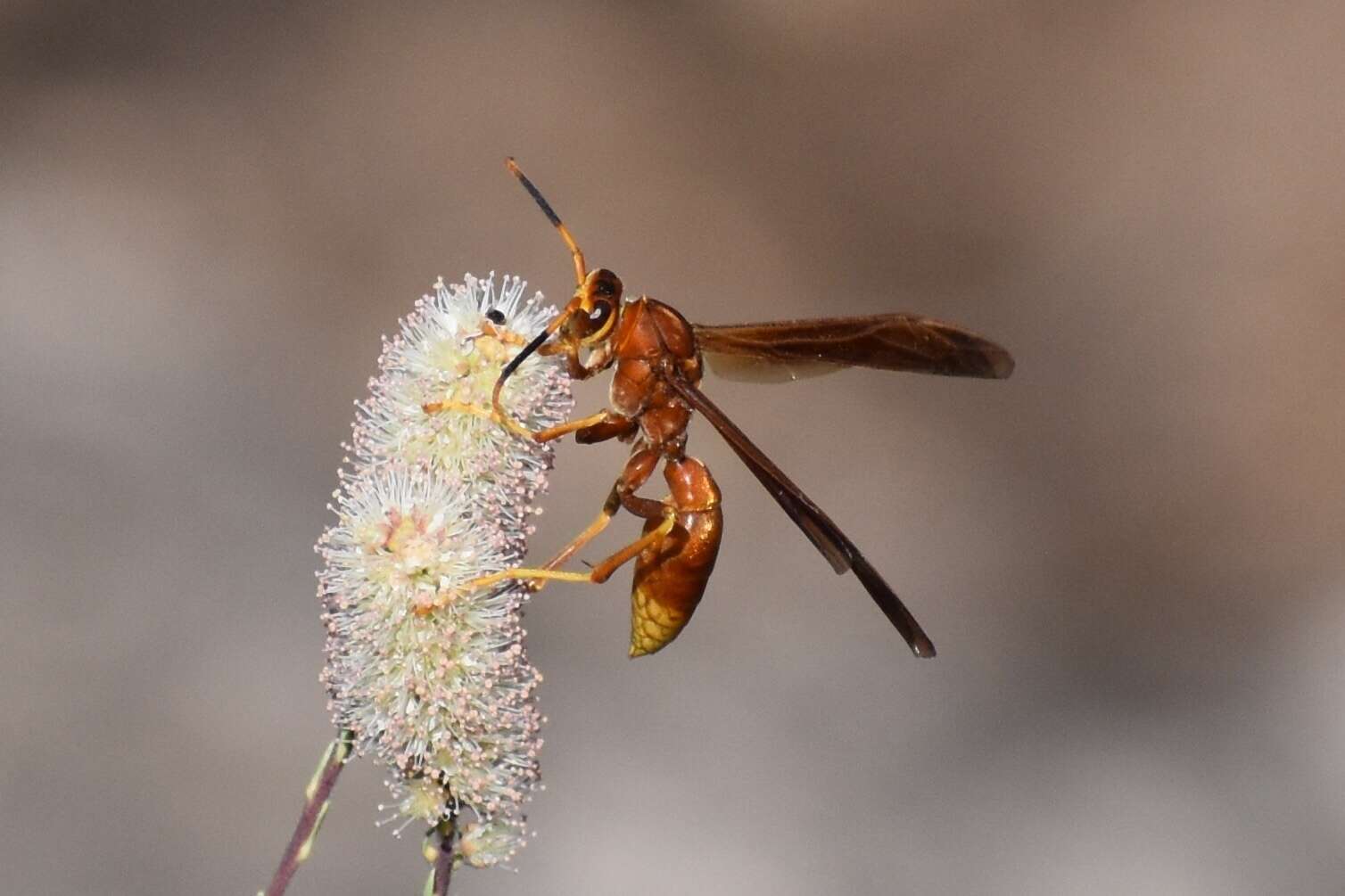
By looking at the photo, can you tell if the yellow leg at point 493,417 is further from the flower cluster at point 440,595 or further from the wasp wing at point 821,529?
the wasp wing at point 821,529

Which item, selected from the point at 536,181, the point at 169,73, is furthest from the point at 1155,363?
the point at 169,73

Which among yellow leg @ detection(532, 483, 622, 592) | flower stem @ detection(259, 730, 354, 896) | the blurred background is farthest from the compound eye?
the blurred background

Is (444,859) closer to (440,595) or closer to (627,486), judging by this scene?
(440,595)

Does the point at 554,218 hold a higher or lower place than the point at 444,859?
higher

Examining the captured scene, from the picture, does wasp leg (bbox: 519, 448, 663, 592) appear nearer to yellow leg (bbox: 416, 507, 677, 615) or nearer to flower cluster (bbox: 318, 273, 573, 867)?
yellow leg (bbox: 416, 507, 677, 615)

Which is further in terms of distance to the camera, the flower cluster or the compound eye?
the compound eye

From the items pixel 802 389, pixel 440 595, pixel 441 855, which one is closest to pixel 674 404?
pixel 440 595
